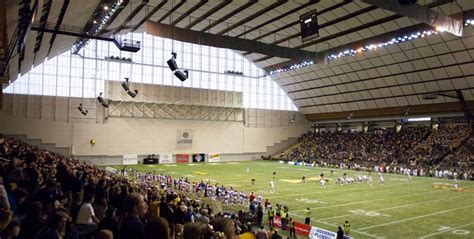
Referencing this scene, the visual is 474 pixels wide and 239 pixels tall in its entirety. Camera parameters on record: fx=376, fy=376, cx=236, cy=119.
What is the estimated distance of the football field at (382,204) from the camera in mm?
17562

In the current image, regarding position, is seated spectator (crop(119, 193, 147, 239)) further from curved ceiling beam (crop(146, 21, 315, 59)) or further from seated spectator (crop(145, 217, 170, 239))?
curved ceiling beam (crop(146, 21, 315, 59))

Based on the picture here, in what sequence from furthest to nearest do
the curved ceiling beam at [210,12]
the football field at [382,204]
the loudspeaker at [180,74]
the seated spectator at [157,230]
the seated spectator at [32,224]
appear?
the curved ceiling beam at [210,12] < the loudspeaker at [180,74] < the football field at [382,204] < the seated spectator at [32,224] < the seated spectator at [157,230]

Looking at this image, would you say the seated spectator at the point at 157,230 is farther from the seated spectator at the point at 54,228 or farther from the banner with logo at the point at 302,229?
the banner with logo at the point at 302,229

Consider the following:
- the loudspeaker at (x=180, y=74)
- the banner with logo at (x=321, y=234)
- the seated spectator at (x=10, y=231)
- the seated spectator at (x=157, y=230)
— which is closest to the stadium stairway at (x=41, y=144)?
the loudspeaker at (x=180, y=74)

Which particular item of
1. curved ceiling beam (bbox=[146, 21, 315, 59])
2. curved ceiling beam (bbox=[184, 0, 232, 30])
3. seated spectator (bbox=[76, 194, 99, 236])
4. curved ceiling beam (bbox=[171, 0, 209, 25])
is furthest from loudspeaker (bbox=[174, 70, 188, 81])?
seated spectator (bbox=[76, 194, 99, 236])

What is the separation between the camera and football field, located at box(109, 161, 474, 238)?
17.6 meters

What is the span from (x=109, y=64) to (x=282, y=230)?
39.3 m

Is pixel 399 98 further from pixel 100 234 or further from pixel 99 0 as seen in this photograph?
pixel 100 234

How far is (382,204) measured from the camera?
2362cm

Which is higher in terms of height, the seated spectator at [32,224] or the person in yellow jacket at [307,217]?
the seated spectator at [32,224]

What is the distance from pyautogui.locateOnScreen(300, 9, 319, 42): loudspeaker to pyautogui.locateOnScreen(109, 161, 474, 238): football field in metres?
9.83

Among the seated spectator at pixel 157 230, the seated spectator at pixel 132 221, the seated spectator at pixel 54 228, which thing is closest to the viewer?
the seated spectator at pixel 157 230

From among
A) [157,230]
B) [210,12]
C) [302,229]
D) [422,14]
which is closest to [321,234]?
[302,229]

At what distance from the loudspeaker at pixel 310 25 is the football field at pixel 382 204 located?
32.2 feet
